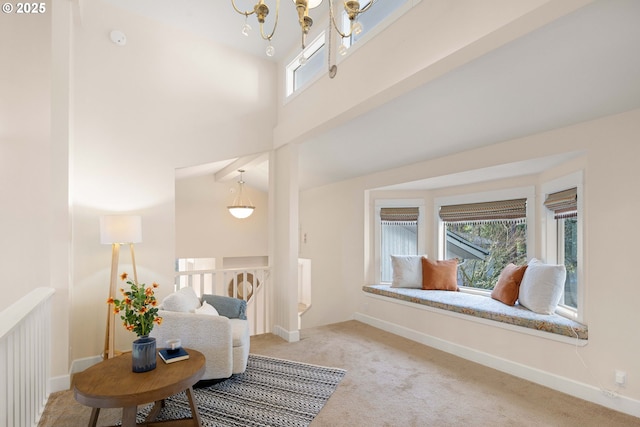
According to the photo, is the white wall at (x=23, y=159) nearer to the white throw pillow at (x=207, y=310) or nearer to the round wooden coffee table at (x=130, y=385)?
the white throw pillow at (x=207, y=310)

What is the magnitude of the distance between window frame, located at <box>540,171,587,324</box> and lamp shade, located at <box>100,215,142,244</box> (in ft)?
12.9

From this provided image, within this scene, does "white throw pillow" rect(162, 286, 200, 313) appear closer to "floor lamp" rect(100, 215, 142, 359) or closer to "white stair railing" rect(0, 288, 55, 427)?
"floor lamp" rect(100, 215, 142, 359)

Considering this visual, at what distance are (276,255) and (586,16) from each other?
12.1 feet

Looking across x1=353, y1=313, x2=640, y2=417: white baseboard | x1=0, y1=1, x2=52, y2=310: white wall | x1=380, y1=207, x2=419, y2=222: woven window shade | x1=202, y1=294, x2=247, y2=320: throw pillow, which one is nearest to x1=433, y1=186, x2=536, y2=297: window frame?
x1=380, y1=207, x2=419, y2=222: woven window shade

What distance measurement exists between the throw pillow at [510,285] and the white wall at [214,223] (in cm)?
479

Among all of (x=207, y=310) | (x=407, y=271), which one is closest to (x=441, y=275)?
(x=407, y=271)

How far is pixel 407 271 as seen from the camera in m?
4.95

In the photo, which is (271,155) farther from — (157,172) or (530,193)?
(530,193)

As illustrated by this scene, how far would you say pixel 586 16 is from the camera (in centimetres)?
206

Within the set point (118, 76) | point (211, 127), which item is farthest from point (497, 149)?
point (118, 76)

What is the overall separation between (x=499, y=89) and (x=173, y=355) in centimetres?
310

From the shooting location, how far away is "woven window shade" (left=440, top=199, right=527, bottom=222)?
419cm

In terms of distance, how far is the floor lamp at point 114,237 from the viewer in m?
3.31

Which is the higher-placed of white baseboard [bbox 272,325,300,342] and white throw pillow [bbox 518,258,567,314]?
white throw pillow [bbox 518,258,567,314]
